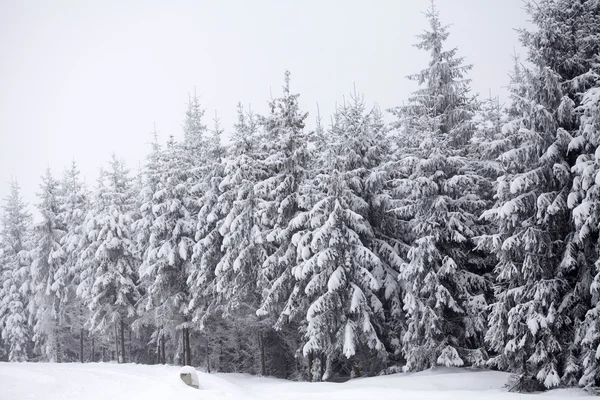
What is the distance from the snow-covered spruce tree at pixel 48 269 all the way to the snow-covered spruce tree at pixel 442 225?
3076cm

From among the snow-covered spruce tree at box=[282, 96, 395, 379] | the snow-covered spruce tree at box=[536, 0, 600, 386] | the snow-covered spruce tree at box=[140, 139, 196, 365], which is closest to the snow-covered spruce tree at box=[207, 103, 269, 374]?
the snow-covered spruce tree at box=[282, 96, 395, 379]

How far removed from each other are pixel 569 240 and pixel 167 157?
24211 mm

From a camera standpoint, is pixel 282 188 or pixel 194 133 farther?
pixel 194 133

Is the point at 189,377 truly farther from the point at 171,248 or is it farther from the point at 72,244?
the point at 72,244

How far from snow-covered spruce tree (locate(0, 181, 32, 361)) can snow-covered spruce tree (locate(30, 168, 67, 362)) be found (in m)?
3.00

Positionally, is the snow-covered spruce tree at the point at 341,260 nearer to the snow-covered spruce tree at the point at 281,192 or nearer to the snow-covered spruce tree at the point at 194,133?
the snow-covered spruce tree at the point at 281,192

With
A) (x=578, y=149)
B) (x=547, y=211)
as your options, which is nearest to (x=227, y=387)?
(x=547, y=211)

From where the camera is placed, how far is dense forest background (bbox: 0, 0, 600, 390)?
16.9 meters

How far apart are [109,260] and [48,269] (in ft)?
32.7

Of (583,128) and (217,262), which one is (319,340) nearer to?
(217,262)

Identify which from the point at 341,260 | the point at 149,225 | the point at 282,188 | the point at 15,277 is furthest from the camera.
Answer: the point at 15,277

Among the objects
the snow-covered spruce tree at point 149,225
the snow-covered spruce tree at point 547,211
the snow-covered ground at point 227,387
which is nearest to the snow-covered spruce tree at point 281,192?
the snow-covered ground at point 227,387

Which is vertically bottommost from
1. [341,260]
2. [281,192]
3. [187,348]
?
[187,348]

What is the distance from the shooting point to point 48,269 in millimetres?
40156
